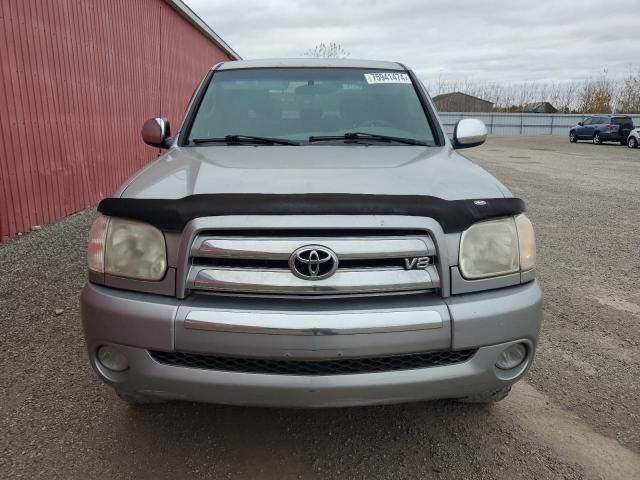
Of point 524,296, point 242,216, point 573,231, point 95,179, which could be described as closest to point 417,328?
point 524,296

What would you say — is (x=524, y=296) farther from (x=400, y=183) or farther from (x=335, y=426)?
(x=335, y=426)

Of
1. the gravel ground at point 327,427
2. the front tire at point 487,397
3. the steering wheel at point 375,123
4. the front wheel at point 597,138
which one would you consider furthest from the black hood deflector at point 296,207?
the front wheel at point 597,138

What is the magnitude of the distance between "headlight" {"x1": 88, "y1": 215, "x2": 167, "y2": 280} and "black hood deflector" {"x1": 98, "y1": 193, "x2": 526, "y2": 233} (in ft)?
0.15

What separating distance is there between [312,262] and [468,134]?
2.03 metres

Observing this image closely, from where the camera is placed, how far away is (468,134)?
3312 mm

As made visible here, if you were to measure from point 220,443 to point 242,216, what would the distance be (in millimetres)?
1148

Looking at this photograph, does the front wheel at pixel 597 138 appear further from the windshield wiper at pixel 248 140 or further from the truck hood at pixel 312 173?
the windshield wiper at pixel 248 140

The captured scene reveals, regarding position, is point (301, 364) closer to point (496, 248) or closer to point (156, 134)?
point (496, 248)

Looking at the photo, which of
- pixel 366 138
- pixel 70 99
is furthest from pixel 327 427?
pixel 70 99

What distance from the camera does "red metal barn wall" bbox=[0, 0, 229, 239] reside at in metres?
5.62

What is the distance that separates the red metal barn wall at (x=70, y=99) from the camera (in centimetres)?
562

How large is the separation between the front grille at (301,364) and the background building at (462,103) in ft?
202

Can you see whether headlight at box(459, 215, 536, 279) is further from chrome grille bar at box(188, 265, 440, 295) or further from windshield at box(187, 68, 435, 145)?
windshield at box(187, 68, 435, 145)

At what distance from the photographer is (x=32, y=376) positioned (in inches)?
111
